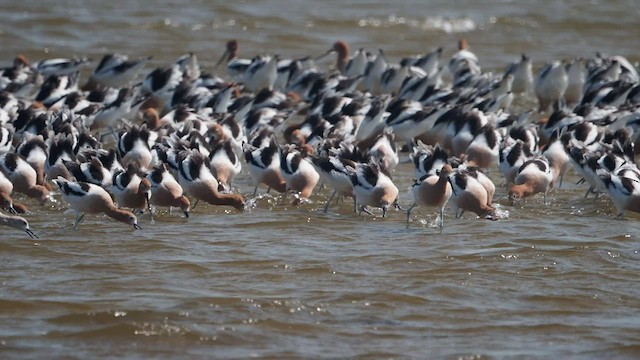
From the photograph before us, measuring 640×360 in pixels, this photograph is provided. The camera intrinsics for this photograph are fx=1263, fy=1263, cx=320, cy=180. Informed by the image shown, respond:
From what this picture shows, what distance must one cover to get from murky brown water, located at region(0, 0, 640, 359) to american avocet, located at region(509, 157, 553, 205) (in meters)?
0.17

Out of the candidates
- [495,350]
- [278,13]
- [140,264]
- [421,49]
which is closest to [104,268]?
[140,264]

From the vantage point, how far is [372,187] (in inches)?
444

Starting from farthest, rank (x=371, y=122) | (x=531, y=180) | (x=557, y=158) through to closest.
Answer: (x=371, y=122) → (x=557, y=158) → (x=531, y=180)

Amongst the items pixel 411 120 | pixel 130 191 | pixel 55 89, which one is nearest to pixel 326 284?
pixel 130 191

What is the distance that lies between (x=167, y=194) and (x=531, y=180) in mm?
3419

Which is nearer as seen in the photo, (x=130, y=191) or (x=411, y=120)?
(x=130, y=191)

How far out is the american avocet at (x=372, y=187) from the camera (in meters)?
11.3

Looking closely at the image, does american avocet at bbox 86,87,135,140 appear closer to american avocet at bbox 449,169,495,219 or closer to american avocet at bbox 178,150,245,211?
american avocet at bbox 178,150,245,211

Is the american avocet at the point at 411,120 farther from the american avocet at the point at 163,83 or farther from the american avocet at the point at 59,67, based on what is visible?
the american avocet at the point at 59,67

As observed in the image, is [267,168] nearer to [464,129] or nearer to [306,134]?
[306,134]

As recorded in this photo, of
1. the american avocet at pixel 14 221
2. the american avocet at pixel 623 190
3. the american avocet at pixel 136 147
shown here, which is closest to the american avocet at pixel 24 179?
the american avocet at pixel 136 147

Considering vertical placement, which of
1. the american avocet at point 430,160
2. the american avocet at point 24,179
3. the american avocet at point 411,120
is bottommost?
the american avocet at point 24,179

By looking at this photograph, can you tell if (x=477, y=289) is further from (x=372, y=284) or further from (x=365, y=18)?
(x=365, y=18)

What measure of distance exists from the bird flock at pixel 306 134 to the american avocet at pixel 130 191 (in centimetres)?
2
